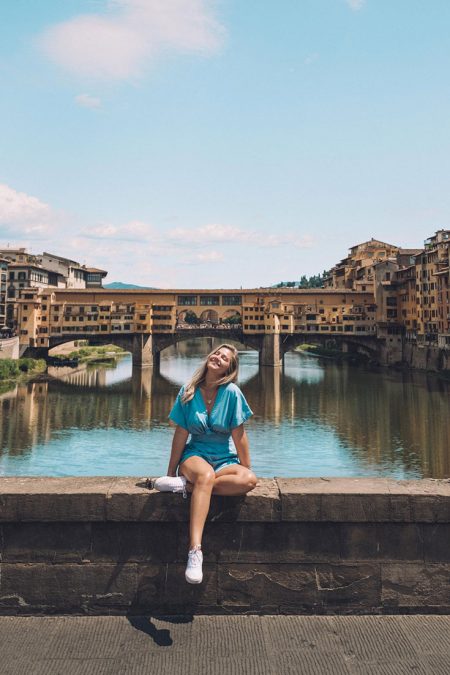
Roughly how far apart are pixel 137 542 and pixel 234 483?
3.04 feet

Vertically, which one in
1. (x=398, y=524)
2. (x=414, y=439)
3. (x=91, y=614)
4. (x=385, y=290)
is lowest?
(x=414, y=439)

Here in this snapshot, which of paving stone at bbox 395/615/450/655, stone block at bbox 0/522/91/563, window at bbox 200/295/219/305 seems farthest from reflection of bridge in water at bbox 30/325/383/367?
paving stone at bbox 395/615/450/655

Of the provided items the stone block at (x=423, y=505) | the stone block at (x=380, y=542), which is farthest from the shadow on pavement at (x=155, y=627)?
the stone block at (x=423, y=505)

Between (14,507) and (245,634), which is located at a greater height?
(14,507)

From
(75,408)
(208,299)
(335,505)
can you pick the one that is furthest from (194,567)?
(208,299)

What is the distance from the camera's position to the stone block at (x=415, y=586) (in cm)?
459

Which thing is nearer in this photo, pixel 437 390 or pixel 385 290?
pixel 437 390

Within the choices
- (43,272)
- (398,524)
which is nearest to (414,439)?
(398,524)

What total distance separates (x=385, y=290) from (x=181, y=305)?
26163 millimetres

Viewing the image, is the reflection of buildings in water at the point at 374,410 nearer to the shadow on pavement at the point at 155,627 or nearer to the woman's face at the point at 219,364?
the woman's face at the point at 219,364

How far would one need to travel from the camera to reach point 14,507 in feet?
15.2

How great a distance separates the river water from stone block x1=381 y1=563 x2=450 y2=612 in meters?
19.6

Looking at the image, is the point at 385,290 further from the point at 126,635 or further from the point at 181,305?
the point at 126,635

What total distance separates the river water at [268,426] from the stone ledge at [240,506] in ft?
64.5
